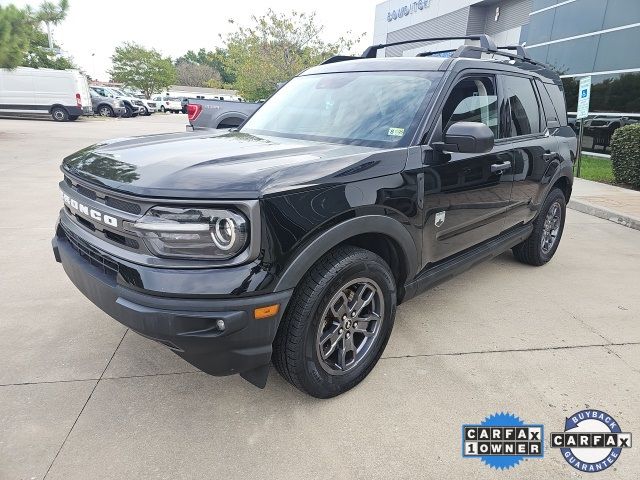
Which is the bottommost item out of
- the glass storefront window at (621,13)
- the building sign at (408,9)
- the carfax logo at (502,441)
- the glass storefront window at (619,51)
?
the carfax logo at (502,441)

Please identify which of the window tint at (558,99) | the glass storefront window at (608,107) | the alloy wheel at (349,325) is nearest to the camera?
the alloy wheel at (349,325)

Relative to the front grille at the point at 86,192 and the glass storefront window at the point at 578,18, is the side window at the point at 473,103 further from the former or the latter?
the glass storefront window at the point at 578,18

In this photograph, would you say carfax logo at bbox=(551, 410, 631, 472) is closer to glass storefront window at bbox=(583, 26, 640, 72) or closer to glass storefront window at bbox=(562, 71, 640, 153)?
glass storefront window at bbox=(562, 71, 640, 153)

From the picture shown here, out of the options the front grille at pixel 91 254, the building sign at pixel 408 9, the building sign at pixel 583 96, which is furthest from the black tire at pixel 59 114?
the front grille at pixel 91 254

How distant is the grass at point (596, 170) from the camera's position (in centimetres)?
977

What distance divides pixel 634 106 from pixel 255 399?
1365cm

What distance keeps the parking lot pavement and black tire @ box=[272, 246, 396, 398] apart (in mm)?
159

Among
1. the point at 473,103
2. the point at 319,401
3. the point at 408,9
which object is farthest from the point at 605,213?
the point at 408,9

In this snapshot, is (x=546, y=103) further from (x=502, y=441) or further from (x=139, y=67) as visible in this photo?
(x=139, y=67)

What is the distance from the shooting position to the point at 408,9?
29391 mm

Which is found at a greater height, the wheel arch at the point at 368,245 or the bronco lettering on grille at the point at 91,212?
the bronco lettering on grille at the point at 91,212

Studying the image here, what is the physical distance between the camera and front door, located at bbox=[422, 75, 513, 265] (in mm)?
2705

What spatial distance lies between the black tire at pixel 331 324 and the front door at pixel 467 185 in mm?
486

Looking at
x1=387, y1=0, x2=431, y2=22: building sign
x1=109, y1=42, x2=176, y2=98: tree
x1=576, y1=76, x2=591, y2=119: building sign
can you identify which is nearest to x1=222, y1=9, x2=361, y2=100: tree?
x1=387, y1=0, x2=431, y2=22: building sign
